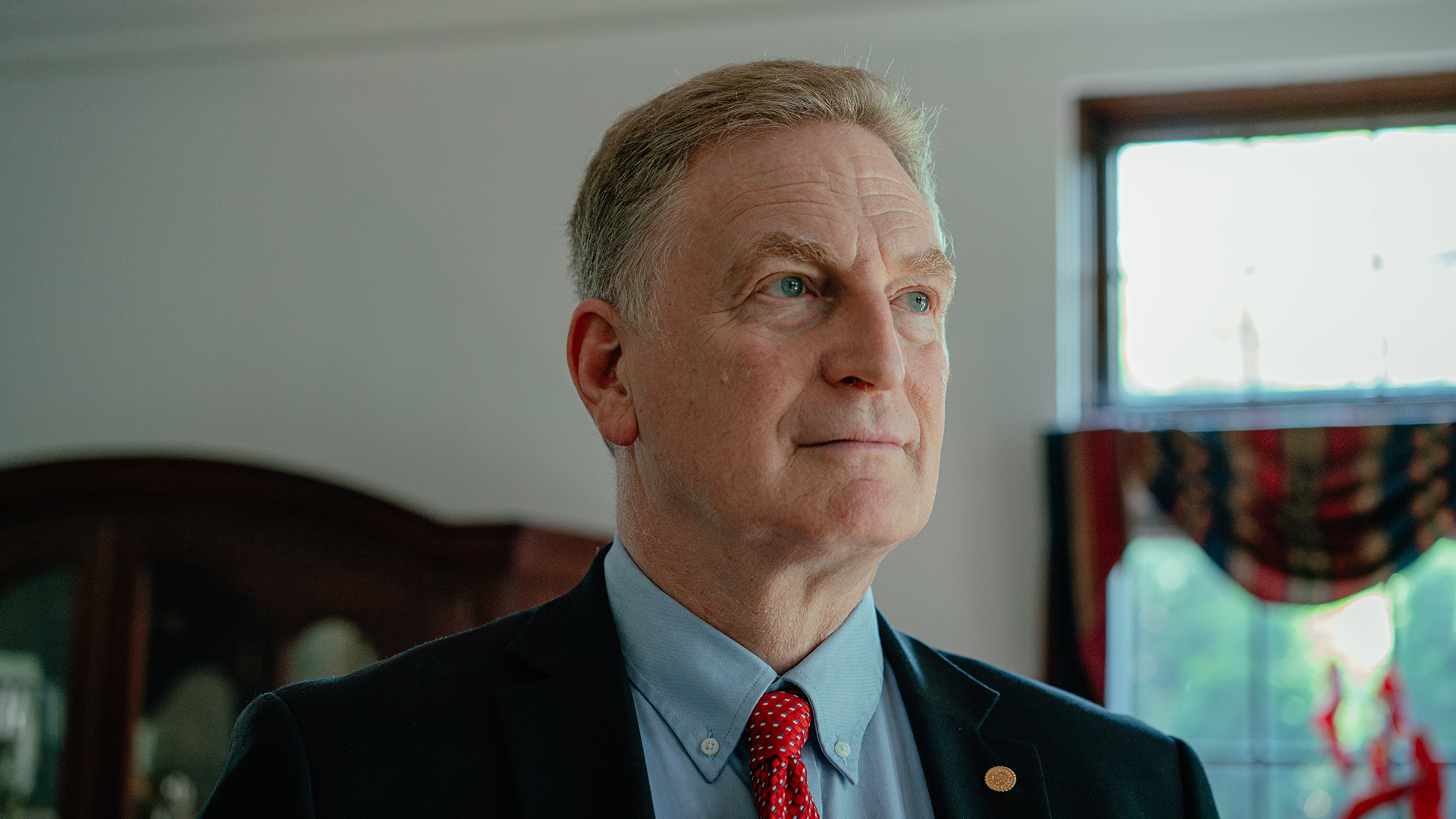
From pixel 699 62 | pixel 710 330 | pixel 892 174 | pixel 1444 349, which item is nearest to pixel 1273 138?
pixel 1444 349

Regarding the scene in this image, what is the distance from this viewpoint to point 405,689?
3.39 feet

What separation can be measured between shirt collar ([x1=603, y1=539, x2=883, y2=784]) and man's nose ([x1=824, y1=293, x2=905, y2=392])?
246 mm

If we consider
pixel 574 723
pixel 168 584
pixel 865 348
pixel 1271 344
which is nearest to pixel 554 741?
pixel 574 723

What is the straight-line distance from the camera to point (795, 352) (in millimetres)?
1025

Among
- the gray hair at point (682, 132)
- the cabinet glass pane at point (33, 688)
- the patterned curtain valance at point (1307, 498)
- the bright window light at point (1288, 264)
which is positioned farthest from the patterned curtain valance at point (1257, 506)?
the cabinet glass pane at point (33, 688)

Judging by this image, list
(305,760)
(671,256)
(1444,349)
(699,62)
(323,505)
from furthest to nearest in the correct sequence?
(699,62) → (1444,349) → (323,505) → (671,256) → (305,760)

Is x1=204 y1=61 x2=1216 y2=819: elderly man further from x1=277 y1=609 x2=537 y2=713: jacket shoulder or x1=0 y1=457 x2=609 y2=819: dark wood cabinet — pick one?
x1=0 y1=457 x2=609 y2=819: dark wood cabinet

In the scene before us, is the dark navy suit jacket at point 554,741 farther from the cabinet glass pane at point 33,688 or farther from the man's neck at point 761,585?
the cabinet glass pane at point 33,688

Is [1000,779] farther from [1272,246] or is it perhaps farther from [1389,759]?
[1272,246]

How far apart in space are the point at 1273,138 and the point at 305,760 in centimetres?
299

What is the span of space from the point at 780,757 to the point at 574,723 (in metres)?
0.17

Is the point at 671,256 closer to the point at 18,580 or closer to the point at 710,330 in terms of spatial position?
the point at 710,330

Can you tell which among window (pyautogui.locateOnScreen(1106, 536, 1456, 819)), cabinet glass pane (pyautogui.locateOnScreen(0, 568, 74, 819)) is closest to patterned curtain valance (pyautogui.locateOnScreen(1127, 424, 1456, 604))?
window (pyautogui.locateOnScreen(1106, 536, 1456, 819))

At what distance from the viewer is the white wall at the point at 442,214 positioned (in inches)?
121
